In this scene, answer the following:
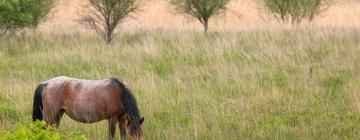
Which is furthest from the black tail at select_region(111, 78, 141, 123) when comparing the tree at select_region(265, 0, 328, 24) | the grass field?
the tree at select_region(265, 0, 328, 24)

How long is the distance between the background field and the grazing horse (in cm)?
78

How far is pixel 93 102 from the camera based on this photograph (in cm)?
734

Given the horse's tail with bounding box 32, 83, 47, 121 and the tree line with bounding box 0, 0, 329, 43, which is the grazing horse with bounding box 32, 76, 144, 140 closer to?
the horse's tail with bounding box 32, 83, 47, 121

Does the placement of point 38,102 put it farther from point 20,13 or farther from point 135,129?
point 20,13

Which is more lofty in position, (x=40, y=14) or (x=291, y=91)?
(x=40, y=14)

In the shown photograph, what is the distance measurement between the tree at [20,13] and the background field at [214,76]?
455mm

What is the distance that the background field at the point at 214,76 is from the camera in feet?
27.9

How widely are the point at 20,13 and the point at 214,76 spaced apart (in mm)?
Result: 7992

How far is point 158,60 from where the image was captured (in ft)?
44.4

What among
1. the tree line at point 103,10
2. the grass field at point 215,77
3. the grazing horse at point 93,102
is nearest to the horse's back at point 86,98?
the grazing horse at point 93,102

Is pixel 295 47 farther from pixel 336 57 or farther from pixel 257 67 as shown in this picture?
pixel 257 67

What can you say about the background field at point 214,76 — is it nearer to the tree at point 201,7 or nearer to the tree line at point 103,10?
the tree line at point 103,10

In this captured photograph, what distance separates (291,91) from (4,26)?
1080 cm

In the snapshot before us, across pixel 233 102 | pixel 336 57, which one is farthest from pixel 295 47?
pixel 233 102
